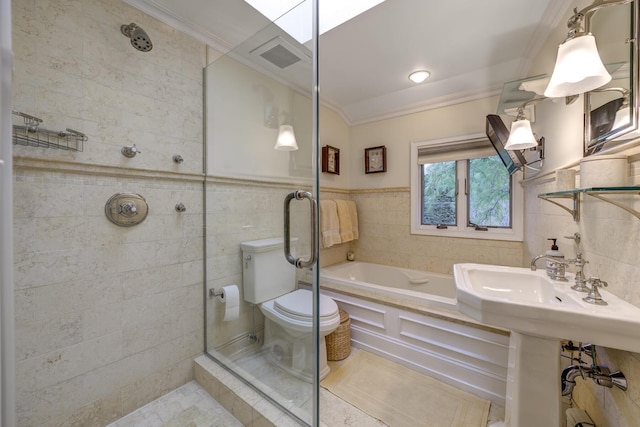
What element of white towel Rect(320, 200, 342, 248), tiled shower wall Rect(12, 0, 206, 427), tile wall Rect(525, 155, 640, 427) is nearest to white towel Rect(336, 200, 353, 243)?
white towel Rect(320, 200, 342, 248)

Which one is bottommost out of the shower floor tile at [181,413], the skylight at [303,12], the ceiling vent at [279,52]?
the shower floor tile at [181,413]

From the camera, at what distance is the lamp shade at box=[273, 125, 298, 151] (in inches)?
54.8

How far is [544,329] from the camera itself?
2.61 feet

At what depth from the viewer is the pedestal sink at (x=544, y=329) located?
0.70m

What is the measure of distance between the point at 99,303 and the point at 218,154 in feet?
3.40

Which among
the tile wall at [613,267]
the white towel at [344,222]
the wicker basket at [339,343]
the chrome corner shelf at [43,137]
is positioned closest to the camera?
the tile wall at [613,267]

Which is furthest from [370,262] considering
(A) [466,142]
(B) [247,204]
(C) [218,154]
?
(C) [218,154]

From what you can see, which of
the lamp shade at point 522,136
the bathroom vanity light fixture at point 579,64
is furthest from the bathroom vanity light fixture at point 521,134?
the bathroom vanity light fixture at point 579,64

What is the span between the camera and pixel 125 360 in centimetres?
131

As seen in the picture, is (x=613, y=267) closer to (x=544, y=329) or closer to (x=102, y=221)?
(x=544, y=329)

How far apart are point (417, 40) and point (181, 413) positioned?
9.45 ft

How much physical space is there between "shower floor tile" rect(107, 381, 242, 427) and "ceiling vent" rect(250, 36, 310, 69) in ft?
6.51

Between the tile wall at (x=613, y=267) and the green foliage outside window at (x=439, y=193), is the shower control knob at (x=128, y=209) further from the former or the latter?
the green foliage outside window at (x=439, y=193)

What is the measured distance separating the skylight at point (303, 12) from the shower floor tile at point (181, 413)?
2038 mm
